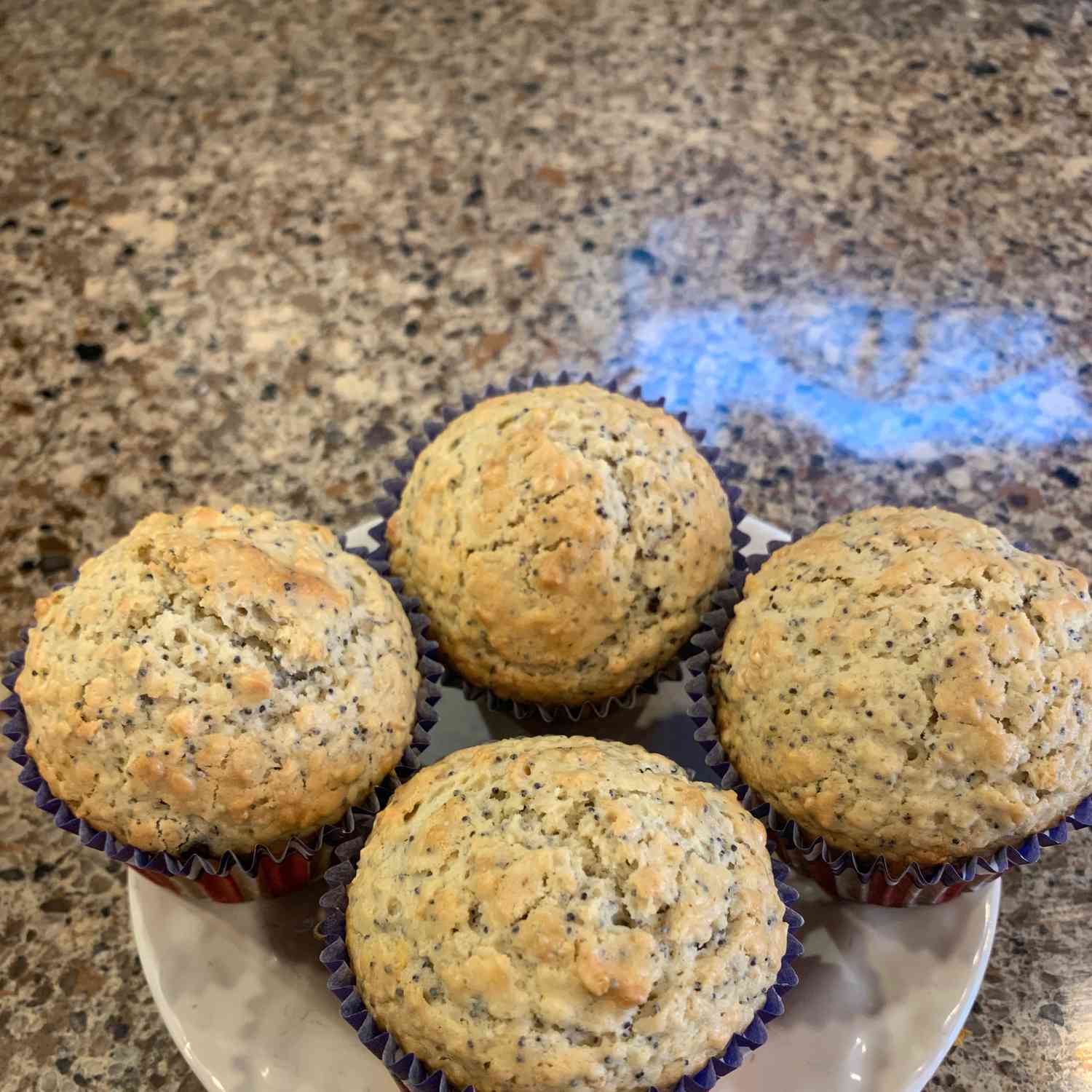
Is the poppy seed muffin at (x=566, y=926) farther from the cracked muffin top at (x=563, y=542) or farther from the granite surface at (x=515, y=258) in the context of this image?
the granite surface at (x=515, y=258)

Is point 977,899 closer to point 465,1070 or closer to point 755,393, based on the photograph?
point 465,1070

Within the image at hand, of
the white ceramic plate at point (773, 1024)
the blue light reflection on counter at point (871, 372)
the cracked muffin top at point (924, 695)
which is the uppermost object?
the cracked muffin top at point (924, 695)

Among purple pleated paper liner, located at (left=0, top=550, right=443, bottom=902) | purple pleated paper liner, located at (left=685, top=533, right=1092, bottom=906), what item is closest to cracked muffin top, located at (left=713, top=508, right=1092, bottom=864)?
purple pleated paper liner, located at (left=685, top=533, right=1092, bottom=906)

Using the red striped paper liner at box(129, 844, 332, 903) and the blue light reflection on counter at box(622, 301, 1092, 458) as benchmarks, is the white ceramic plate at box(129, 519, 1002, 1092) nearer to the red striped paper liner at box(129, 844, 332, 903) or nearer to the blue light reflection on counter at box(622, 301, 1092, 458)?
the red striped paper liner at box(129, 844, 332, 903)

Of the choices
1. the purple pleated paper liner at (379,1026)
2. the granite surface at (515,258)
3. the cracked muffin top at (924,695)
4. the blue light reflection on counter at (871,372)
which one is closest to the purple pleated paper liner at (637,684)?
the cracked muffin top at (924,695)

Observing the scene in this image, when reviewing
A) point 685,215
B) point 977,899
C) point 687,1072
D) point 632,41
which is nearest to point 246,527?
point 687,1072

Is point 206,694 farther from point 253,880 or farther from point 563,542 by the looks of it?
point 563,542

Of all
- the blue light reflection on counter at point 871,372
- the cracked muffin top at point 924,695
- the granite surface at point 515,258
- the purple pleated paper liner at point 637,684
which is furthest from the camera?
the blue light reflection on counter at point 871,372

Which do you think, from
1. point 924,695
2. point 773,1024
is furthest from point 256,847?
point 924,695
